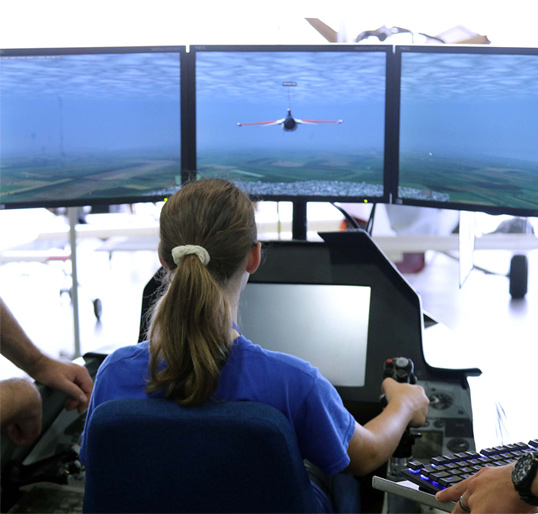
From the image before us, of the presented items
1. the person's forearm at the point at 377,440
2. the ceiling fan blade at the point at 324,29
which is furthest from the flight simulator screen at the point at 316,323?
the ceiling fan blade at the point at 324,29

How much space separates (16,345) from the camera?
1.48 m

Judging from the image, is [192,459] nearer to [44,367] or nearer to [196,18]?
[44,367]

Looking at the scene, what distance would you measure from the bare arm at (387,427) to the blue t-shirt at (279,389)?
0.19ft

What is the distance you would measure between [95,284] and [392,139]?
10.7 ft

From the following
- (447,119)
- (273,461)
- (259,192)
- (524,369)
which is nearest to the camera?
(273,461)

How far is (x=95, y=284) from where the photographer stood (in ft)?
15.0

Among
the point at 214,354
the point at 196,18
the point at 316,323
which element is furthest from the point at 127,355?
the point at 196,18

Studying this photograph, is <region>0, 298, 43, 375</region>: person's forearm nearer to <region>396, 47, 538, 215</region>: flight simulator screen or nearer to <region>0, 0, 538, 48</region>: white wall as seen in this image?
<region>396, 47, 538, 215</region>: flight simulator screen

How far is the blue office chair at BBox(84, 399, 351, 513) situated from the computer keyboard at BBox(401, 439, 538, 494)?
17 cm

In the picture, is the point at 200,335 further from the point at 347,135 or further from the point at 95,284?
the point at 95,284

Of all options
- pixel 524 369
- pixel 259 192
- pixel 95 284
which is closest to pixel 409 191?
pixel 259 192

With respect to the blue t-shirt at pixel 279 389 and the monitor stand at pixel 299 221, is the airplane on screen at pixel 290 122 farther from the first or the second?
the blue t-shirt at pixel 279 389

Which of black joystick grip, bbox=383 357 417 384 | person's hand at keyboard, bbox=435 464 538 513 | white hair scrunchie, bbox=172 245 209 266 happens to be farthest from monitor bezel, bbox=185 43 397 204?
person's hand at keyboard, bbox=435 464 538 513

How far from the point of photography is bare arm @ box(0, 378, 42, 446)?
Answer: 4.14ft
